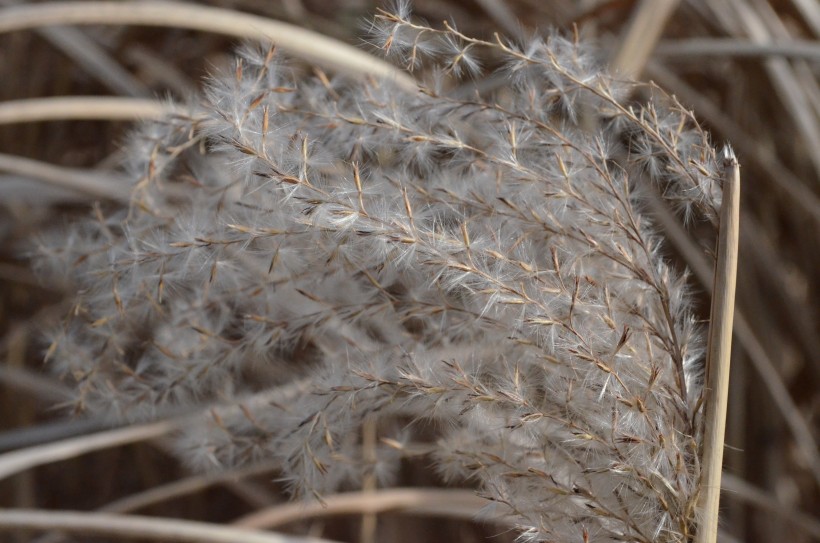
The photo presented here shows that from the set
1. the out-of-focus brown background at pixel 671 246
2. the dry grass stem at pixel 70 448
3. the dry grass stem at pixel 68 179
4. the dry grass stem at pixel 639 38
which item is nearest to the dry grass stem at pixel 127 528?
the dry grass stem at pixel 70 448

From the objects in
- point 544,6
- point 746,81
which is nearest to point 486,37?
point 544,6

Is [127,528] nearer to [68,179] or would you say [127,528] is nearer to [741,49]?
[68,179]

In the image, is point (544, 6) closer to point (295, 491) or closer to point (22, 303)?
point (295, 491)

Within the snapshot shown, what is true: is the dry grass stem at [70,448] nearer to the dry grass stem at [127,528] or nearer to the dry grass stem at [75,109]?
the dry grass stem at [127,528]

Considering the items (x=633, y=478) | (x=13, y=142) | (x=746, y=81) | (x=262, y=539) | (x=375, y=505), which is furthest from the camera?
(x=13, y=142)

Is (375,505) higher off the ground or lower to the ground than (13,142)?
lower

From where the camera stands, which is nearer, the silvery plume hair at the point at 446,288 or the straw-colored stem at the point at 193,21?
the silvery plume hair at the point at 446,288
